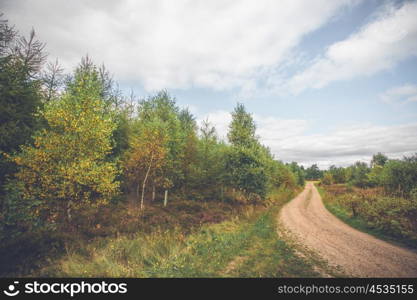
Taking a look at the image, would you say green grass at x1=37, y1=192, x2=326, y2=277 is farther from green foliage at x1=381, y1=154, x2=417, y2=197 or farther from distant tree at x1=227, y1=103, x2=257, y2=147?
green foliage at x1=381, y1=154, x2=417, y2=197

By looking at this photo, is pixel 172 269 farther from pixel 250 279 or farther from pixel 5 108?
pixel 5 108

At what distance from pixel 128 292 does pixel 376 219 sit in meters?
19.5

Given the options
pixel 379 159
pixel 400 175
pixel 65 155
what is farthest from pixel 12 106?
pixel 379 159

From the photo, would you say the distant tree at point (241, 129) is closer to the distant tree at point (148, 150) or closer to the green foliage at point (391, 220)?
the distant tree at point (148, 150)

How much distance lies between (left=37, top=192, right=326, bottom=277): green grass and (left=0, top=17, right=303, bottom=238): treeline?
388cm

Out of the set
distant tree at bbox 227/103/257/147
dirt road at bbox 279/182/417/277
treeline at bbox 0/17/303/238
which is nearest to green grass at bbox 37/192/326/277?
dirt road at bbox 279/182/417/277

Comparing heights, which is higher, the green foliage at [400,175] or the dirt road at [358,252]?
the green foliage at [400,175]

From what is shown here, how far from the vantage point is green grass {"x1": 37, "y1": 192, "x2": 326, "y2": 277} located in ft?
22.8

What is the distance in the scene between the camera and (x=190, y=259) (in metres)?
8.17

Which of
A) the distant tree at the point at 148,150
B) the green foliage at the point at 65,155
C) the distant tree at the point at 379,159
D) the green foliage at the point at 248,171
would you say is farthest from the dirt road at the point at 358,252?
the distant tree at the point at 379,159

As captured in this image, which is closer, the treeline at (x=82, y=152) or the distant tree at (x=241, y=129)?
the treeline at (x=82, y=152)

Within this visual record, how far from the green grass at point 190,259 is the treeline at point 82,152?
12.7 feet

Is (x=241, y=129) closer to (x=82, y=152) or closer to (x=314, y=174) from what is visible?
(x=82, y=152)

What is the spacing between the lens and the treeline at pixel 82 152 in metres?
10.4
